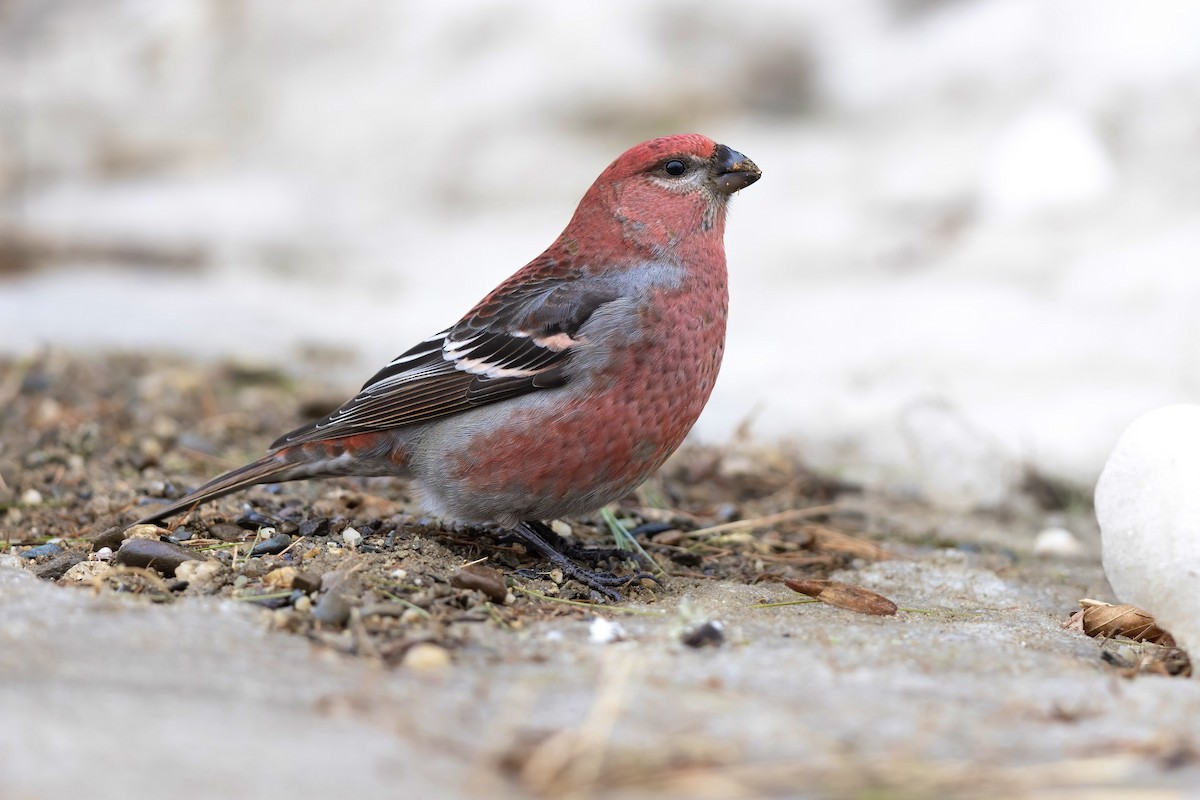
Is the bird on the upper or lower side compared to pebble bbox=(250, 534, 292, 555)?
upper

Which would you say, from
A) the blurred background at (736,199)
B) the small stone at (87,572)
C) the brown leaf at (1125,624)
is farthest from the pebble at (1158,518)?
the small stone at (87,572)

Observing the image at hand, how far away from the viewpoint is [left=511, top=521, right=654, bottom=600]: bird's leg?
322 centimetres

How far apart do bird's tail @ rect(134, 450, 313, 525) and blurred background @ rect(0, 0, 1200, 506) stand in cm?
222

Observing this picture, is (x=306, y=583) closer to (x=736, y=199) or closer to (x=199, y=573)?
(x=199, y=573)

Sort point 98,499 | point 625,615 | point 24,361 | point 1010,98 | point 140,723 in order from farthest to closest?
point 1010,98 → point 24,361 → point 98,499 → point 625,615 → point 140,723

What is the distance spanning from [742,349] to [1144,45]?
3582 millimetres

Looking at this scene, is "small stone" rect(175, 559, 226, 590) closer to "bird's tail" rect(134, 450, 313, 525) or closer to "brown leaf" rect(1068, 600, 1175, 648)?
"bird's tail" rect(134, 450, 313, 525)

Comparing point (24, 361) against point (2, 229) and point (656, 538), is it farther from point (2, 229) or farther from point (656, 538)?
point (2, 229)

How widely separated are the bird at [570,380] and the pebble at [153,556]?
0.32 meters

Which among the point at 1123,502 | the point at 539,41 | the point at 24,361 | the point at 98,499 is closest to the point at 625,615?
the point at 1123,502

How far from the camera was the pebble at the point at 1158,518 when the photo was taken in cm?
275

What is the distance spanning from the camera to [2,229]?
32.7 ft

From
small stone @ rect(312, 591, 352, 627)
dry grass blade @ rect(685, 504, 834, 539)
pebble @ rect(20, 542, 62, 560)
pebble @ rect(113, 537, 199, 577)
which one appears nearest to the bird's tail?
pebble @ rect(20, 542, 62, 560)

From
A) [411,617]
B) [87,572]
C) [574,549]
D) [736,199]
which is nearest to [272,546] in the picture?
[87,572]
